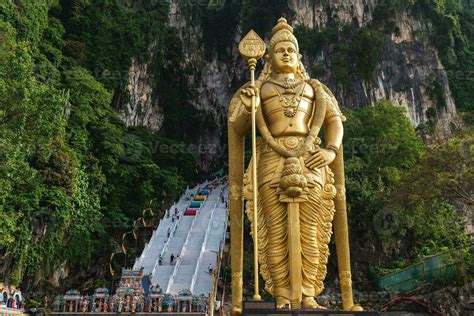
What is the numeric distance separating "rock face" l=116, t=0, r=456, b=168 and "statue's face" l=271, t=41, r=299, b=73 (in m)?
19.3

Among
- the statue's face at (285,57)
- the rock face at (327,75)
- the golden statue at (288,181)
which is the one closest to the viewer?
the golden statue at (288,181)

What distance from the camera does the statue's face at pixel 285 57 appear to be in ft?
16.4

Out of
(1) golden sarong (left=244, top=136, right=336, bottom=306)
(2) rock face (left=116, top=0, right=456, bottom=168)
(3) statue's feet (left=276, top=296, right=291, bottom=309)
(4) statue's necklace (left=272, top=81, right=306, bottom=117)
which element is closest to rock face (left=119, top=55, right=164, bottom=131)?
(2) rock face (left=116, top=0, right=456, bottom=168)

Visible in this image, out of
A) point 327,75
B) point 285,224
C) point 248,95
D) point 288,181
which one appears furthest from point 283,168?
point 327,75

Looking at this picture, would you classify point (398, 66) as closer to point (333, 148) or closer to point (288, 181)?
Result: point (333, 148)

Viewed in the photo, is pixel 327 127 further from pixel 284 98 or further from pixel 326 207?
pixel 326 207

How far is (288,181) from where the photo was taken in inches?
171

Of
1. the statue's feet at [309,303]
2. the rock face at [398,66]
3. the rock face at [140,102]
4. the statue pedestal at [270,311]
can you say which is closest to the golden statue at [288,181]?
the statue's feet at [309,303]

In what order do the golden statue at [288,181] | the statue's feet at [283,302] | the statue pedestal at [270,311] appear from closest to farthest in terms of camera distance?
1. the statue pedestal at [270,311]
2. the statue's feet at [283,302]
3. the golden statue at [288,181]

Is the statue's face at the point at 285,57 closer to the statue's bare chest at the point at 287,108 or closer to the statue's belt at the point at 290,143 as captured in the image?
the statue's bare chest at the point at 287,108

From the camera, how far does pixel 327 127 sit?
4992mm

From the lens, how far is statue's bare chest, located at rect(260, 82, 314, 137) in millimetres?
4730

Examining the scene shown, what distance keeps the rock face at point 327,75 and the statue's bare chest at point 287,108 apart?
63.9 feet

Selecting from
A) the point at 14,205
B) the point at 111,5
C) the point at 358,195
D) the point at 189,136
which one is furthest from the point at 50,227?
the point at 189,136
